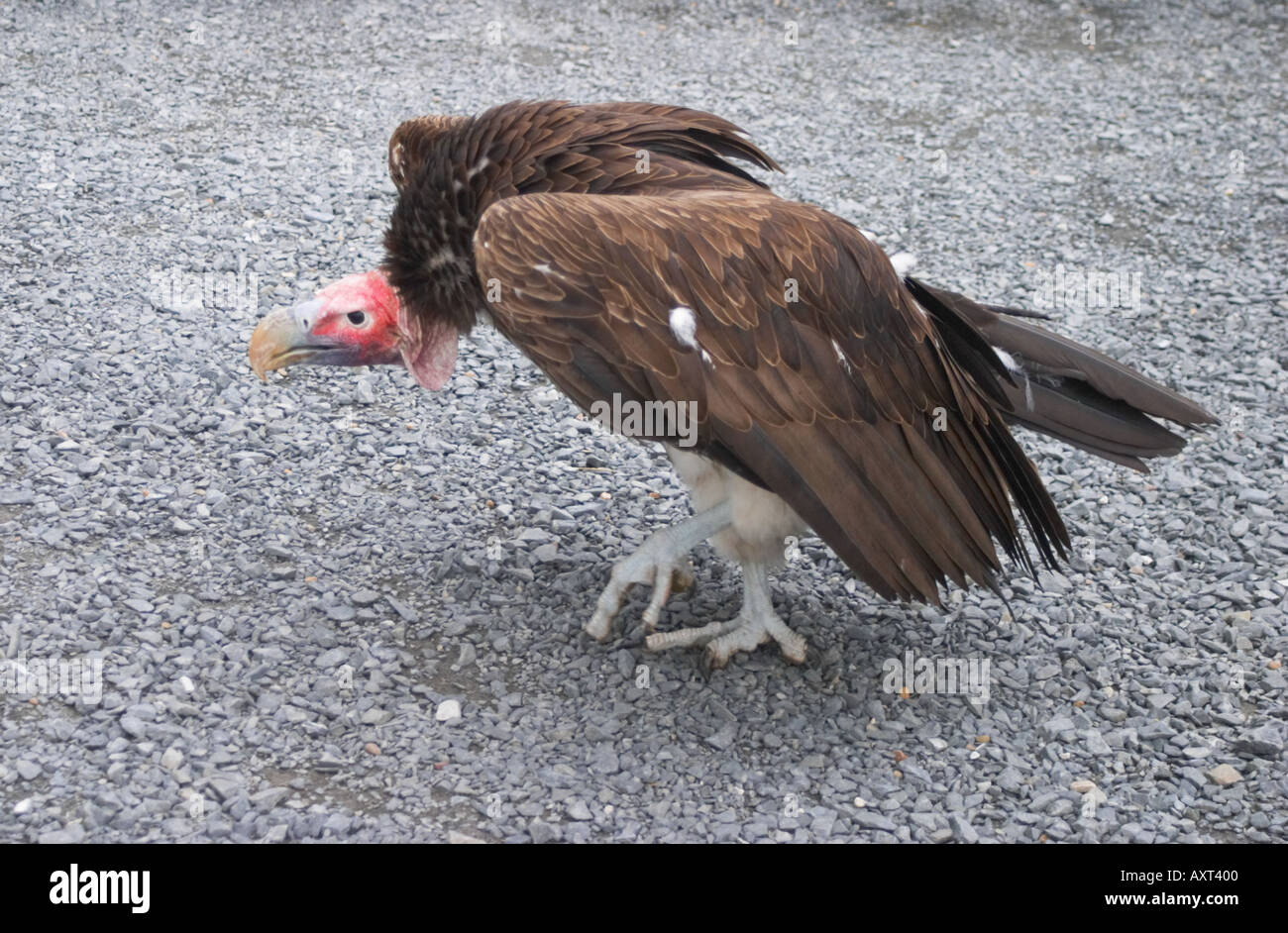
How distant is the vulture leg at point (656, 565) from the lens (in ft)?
12.5

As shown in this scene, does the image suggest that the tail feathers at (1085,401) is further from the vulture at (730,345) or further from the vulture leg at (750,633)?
the vulture leg at (750,633)

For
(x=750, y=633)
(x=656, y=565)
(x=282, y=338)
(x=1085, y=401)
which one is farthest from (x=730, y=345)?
(x=282, y=338)

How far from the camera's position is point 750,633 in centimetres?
398

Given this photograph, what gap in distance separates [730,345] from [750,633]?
38.9 inches

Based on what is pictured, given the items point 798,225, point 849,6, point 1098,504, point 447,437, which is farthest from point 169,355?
point 849,6

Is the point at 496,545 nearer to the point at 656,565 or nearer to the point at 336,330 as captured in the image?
the point at 656,565

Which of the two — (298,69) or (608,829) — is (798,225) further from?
(298,69)

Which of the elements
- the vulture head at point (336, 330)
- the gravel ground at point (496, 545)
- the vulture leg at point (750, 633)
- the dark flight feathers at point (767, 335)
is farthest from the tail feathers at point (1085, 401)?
the vulture head at point (336, 330)

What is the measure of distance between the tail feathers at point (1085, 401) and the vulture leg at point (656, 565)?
3.09 feet

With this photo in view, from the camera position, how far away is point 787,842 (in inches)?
132

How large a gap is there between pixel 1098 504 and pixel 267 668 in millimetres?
3020

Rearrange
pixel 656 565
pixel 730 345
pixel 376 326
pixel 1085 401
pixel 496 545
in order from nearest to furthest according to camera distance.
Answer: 1. pixel 730 345
2. pixel 656 565
3. pixel 1085 401
4. pixel 376 326
5. pixel 496 545

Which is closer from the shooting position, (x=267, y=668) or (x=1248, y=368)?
(x=267, y=668)

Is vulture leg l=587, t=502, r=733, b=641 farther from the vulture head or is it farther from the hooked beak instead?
the hooked beak
